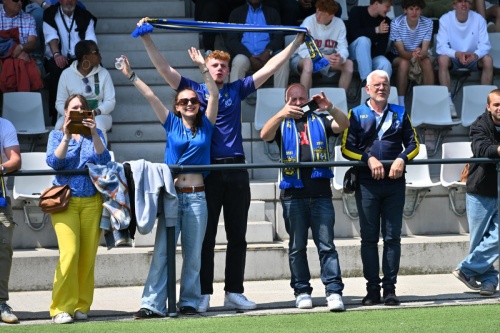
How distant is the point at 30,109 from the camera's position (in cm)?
1230

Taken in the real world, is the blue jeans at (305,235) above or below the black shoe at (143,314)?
above

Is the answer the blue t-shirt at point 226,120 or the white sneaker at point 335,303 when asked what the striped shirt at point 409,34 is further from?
the white sneaker at point 335,303

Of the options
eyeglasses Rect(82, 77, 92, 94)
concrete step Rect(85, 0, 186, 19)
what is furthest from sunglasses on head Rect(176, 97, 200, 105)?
concrete step Rect(85, 0, 186, 19)

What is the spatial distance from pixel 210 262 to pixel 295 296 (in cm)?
73

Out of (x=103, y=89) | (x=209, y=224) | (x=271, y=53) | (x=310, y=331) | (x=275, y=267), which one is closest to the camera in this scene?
(x=310, y=331)

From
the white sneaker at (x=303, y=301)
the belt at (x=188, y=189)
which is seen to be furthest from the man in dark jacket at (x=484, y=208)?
the belt at (x=188, y=189)

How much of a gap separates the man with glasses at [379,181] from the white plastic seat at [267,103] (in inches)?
133

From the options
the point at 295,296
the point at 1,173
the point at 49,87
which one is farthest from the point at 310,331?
the point at 49,87

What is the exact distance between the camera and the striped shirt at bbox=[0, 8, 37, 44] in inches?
497

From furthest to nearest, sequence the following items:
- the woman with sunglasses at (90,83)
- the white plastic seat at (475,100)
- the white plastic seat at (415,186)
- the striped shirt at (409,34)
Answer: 1. the striped shirt at (409,34)
2. the white plastic seat at (475,100)
3. the woman with sunglasses at (90,83)
4. the white plastic seat at (415,186)

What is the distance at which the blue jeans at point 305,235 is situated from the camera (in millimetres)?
8883

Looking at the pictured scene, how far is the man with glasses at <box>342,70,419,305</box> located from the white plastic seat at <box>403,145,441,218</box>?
2.27 meters

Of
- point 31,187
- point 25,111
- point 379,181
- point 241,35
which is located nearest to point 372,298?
point 379,181

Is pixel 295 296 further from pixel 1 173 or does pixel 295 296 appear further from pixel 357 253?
pixel 1 173
